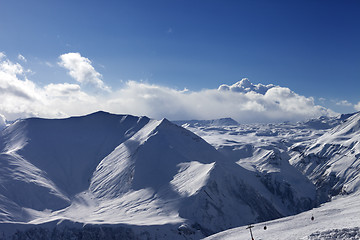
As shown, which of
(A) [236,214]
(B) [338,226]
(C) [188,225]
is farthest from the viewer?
(A) [236,214]

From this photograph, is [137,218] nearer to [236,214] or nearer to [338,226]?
[236,214]

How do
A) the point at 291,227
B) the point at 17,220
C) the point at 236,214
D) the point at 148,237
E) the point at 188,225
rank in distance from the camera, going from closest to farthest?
the point at 291,227, the point at 148,237, the point at 188,225, the point at 17,220, the point at 236,214

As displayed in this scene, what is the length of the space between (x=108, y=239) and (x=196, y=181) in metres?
68.5

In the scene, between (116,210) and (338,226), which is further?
(116,210)

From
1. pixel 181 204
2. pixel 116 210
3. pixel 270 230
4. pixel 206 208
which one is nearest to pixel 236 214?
pixel 206 208

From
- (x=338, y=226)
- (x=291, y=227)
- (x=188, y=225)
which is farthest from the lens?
(x=188, y=225)

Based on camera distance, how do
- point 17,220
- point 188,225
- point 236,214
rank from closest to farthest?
point 188,225
point 17,220
point 236,214

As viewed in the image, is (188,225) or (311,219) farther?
(188,225)

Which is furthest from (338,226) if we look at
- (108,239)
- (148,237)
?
(108,239)

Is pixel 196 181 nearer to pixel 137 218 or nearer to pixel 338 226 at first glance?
pixel 137 218

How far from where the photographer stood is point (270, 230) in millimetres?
76938

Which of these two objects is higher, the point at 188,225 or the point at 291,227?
the point at 291,227

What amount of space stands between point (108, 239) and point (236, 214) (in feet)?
256

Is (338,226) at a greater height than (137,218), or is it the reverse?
(338,226)
